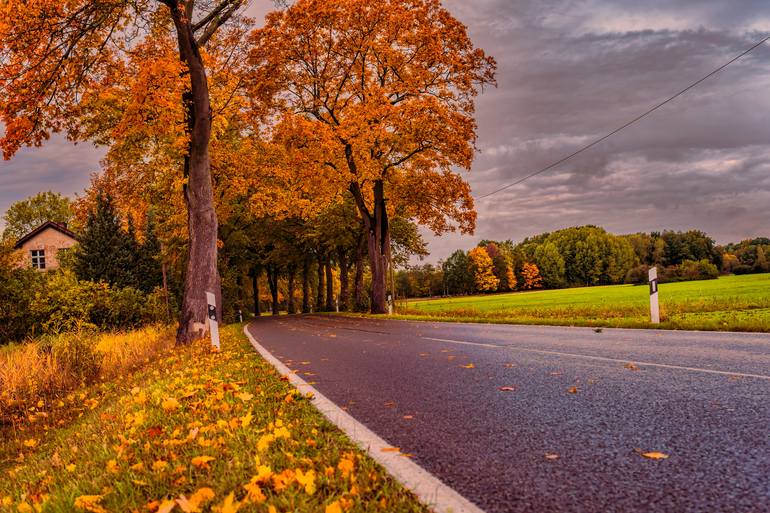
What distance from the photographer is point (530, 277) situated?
110 metres

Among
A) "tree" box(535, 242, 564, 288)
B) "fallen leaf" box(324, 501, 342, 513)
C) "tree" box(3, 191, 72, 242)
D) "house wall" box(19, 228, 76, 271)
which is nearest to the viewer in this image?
"fallen leaf" box(324, 501, 342, 513)

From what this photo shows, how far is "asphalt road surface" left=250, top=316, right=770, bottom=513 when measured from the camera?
248 centimetres

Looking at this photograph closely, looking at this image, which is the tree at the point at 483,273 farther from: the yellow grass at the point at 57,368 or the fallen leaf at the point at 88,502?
the fallen leaf at the point at 88,502

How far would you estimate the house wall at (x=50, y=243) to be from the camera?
169 feet

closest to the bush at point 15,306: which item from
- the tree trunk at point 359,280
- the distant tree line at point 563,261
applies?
the tree trunk at point 359,280

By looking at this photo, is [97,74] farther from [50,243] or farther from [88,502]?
[50,243]

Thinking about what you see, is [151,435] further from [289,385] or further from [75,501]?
[289,385]

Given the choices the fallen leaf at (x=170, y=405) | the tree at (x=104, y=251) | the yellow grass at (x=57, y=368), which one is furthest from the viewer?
the tree at (x=104, y=251)

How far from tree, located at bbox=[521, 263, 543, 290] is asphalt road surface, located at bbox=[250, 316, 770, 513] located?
10499cm

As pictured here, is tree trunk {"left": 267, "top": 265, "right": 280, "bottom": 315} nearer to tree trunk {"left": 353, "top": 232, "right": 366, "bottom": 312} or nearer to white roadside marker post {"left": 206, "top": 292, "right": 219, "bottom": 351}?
tree trunk {"left": 353, "top": 232, "right": 366, "bottom": 312}

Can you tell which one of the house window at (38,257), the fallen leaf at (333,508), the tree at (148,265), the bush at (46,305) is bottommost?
the fallen leaf at (333,508)

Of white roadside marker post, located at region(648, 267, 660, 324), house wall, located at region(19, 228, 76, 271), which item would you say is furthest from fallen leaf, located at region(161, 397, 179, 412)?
house wall, located at region(19, 228, 76, 271)

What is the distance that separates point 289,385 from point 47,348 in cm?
1045

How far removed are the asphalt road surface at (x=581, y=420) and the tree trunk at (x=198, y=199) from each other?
23.0ft
